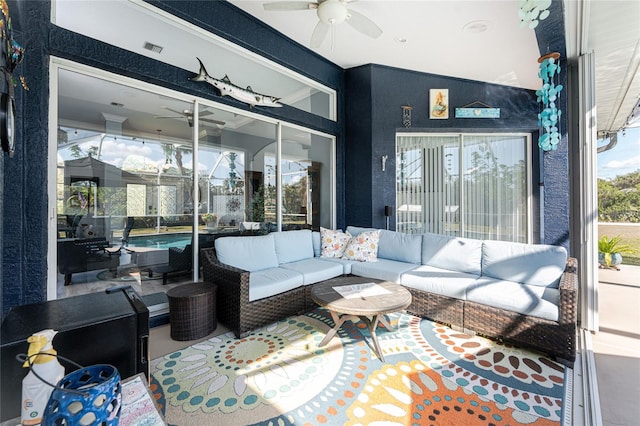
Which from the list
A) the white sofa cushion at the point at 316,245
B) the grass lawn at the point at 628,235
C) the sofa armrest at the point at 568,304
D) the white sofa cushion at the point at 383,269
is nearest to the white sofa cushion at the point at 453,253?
the white sofa cushion at the point at 383,269

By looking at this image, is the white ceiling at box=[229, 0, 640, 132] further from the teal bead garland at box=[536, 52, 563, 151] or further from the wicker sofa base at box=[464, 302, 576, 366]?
the wicker sofa base at box=[464, 302, 576, 366]

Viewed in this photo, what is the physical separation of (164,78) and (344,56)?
9.70 ft

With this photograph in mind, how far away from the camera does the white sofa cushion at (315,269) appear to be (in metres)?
3.36

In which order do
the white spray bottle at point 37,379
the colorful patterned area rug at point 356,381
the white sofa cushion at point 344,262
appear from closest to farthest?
the white spray bottle at point 37,379
the colorful patterned area rug at point 356,381
the white sofa cushion at point 344,262

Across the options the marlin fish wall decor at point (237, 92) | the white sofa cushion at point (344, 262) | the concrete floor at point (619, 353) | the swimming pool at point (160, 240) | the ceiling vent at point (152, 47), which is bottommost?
the concrete floor at point (619, 353)

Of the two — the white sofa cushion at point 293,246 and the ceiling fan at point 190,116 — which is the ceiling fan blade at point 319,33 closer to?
the ceiling fan at point 190,116

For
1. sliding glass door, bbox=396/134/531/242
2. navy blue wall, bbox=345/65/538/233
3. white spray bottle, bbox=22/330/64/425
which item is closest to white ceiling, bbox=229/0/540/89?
navy blue wall, bbox=345/65/538/233

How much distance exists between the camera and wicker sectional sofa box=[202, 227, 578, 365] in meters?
2.42

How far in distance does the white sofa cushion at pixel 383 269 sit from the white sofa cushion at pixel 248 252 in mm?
1099

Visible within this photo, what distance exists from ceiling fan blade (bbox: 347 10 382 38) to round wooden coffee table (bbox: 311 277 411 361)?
102 inches

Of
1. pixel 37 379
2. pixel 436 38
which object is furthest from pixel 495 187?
pixel 37 379

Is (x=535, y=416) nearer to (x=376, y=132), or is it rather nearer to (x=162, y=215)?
(x=162, y=215)

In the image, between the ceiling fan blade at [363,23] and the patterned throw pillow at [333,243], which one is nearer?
the ceiling fan blade at [363,23]

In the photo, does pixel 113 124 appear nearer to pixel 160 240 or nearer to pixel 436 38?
pixel 160 240
